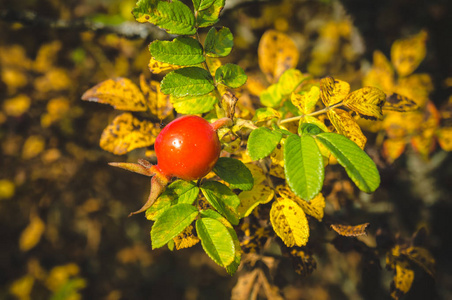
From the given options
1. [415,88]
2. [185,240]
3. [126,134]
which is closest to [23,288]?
[126,134]

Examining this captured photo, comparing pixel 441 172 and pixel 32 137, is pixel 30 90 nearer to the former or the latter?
pixel 32 137

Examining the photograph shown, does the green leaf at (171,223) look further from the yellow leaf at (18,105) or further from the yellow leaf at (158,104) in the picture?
the yellow leaf at (18,105)

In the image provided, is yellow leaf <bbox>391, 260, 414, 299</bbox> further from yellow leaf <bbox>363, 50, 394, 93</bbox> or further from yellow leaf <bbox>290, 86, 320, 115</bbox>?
yellow leaf <bbox>363, 50, 394, 93</bbox>

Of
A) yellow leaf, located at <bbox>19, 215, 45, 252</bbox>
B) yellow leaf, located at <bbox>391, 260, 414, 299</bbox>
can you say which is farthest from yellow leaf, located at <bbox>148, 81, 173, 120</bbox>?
yellow leaf, located at <bbox>19, 215, 45, 252</bbox>

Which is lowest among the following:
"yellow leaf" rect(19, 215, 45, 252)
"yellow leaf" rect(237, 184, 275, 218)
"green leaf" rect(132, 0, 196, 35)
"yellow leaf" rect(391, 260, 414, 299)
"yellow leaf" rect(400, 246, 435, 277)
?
"yellow leaf" rect(19, 215, 45, 252)

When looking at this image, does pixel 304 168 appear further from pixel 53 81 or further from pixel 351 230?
pixel 53 81
